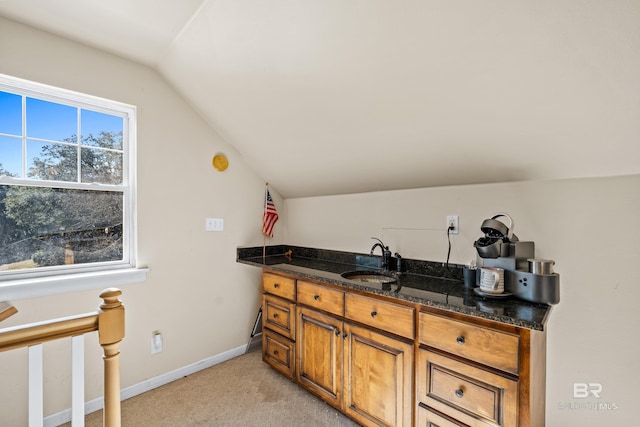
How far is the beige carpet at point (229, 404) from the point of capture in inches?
74.2

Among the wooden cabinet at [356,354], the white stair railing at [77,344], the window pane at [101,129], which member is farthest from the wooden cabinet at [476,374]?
the window pane at [101,129]

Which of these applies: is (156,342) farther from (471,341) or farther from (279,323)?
(471,341)

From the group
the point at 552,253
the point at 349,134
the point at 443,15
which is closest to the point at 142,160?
the point at 349,134

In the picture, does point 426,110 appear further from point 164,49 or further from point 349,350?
point 164,49

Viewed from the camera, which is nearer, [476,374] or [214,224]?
[476,374]

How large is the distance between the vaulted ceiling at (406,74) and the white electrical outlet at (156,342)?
5.93ft

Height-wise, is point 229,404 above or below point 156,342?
below

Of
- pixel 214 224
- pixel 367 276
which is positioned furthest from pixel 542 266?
pixel 214 224

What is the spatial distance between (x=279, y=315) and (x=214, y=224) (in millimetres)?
984

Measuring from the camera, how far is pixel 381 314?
1670 mm

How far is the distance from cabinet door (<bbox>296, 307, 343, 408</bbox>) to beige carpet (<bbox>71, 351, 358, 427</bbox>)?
0.12 meters

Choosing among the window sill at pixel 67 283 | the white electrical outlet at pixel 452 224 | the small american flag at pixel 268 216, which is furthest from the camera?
the small american flag at pixel 268 216

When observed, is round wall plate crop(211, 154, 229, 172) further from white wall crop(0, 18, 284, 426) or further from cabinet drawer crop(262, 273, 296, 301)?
cabinet drawer crop(262, 273, 296, 301)

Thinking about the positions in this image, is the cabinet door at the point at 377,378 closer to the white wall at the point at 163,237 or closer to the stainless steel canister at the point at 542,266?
the stainless steel canister at the point at 542,266
